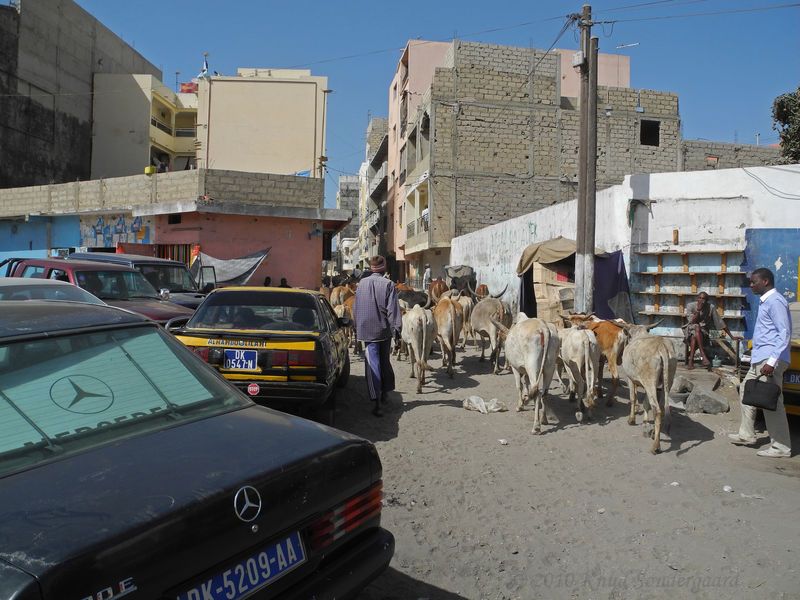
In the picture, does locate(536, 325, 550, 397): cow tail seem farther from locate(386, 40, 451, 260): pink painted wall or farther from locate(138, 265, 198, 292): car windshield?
locate(386, 40, 451, 260): pink painted wall

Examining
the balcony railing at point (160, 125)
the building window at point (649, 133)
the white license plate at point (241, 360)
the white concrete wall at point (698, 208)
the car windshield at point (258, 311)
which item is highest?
the balcony railing at point (160, 125)

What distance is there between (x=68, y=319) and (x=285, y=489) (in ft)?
4.82

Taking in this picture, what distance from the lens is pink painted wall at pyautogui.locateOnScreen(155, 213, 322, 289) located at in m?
21.1

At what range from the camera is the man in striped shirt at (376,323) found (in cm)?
746

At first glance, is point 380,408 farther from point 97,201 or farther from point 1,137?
point 1,137

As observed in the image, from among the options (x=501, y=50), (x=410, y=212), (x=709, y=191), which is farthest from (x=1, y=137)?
(x=709, y=191)

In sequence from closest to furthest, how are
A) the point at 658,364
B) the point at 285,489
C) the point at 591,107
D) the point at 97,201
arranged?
the point at 285,489
the point at 658,364
the point at 591,107
the point at 97,201

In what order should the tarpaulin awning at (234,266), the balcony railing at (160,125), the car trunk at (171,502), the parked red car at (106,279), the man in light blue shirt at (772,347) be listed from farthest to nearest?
the balcony railing at (160,125) < the tarpaulin awning at (234,266) < the parked red car at (106,279) < the man in light blue shirt at (772,347) < the car trunk at (171,502)

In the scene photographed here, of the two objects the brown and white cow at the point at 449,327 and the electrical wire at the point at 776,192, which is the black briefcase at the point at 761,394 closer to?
the brown and white cow at the point at 449,327

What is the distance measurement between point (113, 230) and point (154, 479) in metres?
23.5

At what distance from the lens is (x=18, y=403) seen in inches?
98.3

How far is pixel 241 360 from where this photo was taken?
20.0ft

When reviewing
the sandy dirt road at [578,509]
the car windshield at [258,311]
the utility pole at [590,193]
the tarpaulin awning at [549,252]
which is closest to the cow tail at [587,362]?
the sandy dirt road at [578,509]

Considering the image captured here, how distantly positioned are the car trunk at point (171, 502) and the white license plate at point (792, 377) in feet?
18.4
